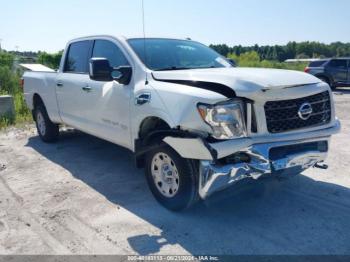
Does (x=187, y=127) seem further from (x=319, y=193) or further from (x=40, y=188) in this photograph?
(x=40, y=188)

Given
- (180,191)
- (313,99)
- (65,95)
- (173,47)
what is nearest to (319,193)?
(313,99)

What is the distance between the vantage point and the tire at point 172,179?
3.64m

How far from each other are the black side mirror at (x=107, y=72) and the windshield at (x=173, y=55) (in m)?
0.26

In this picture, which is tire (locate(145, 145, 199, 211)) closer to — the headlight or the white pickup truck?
the white pickup truck

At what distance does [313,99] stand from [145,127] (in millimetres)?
1808

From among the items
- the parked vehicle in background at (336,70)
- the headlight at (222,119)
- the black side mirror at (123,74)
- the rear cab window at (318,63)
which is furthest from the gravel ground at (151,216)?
the rear cab window at (318,63)

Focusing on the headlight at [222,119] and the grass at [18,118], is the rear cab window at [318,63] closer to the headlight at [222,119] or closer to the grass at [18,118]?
the grass at [18,118]

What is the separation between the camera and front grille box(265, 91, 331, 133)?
11.5 ft

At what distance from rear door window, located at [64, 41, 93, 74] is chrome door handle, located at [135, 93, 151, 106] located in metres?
1.71

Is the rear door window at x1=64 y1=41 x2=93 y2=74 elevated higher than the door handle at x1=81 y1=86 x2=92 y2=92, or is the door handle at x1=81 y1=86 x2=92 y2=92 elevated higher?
the rear door window at x1=64 y1=41 x2=93 y2=74

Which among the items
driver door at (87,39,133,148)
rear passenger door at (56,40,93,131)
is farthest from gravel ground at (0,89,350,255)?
rear passenger door at (56,40,93,131)

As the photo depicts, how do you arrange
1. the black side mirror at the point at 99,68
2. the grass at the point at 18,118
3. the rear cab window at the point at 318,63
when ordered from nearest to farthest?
the black side mirror at the point at 99,68 < the grass at the point at 18,118 < the rear cab window at the point at 318,63

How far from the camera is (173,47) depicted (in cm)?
498

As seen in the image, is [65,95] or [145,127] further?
[65,95]
